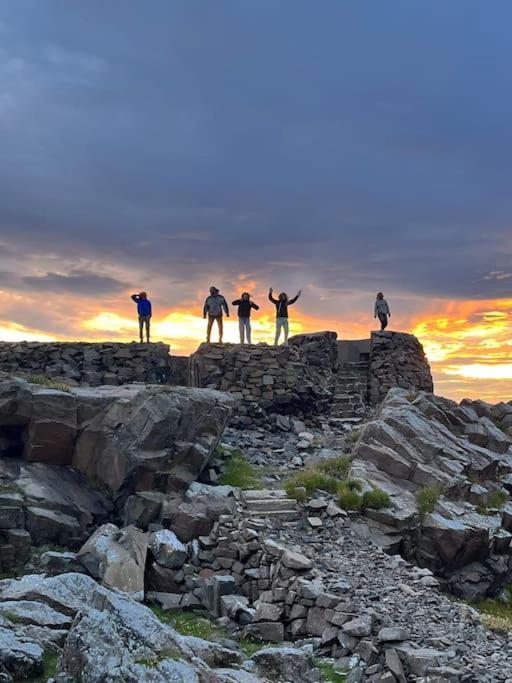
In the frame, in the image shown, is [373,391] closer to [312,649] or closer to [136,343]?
[136,343]

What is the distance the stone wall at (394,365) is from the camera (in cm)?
2825

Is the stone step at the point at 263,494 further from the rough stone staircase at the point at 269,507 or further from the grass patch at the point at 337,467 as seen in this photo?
the grass patch at the point at 337,467

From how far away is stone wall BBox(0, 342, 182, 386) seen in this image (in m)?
25.2

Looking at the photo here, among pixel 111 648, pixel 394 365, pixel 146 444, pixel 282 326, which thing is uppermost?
pixel 282 326

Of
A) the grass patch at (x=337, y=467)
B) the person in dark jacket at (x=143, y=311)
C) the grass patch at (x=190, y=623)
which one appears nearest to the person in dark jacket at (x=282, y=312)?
the person in dark jacket at (x=143, y=311)

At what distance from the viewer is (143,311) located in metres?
26.0

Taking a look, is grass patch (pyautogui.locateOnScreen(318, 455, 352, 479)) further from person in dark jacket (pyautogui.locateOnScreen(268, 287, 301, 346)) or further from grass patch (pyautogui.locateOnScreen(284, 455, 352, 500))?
person in dark jacket (pyautogui.locateOnScreen(268, 287, 301, 346))

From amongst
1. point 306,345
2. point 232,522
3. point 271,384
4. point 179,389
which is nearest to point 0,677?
point 232,522

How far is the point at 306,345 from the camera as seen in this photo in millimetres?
27922

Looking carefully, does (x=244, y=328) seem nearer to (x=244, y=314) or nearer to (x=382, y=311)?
(x=244, y=314)

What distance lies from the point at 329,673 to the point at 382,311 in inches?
865

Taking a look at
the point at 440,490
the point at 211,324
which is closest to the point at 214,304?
the point at 211,324

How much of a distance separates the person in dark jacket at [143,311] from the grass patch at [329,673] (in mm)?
17634

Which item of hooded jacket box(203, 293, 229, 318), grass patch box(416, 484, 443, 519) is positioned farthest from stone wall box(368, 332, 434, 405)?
grass patch box(416, 484, 443, 519)
